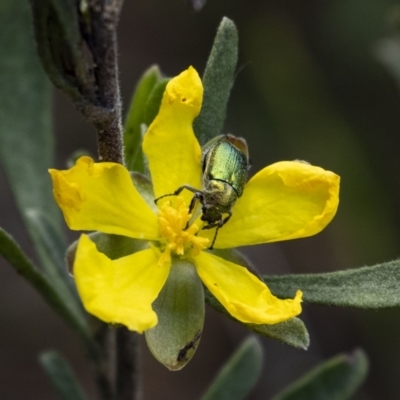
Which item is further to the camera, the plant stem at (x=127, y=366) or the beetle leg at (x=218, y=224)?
the plant stem at (x=127, y=366)

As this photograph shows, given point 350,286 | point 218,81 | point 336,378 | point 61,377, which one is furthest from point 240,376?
point 218,81

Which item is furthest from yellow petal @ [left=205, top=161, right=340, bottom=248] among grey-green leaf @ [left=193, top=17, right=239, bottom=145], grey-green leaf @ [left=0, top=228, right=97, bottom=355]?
grey-green leaf @ [left=0, top=228, right=97, bottom=355]

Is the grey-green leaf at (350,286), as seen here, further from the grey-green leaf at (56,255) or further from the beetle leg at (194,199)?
the grey-green leaf at (56,255)

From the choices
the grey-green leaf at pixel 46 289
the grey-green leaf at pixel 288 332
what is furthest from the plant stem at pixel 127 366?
the grey-green leaf at pixel 288 332

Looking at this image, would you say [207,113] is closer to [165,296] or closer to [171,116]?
[171,116]

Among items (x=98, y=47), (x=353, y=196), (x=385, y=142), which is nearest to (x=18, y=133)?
(x=98, y=47)

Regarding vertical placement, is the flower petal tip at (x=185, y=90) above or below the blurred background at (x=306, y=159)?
above

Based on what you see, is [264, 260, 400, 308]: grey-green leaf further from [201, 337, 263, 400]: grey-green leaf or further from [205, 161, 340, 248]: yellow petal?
[201, 337, 263, 400]: grey-green leaf
